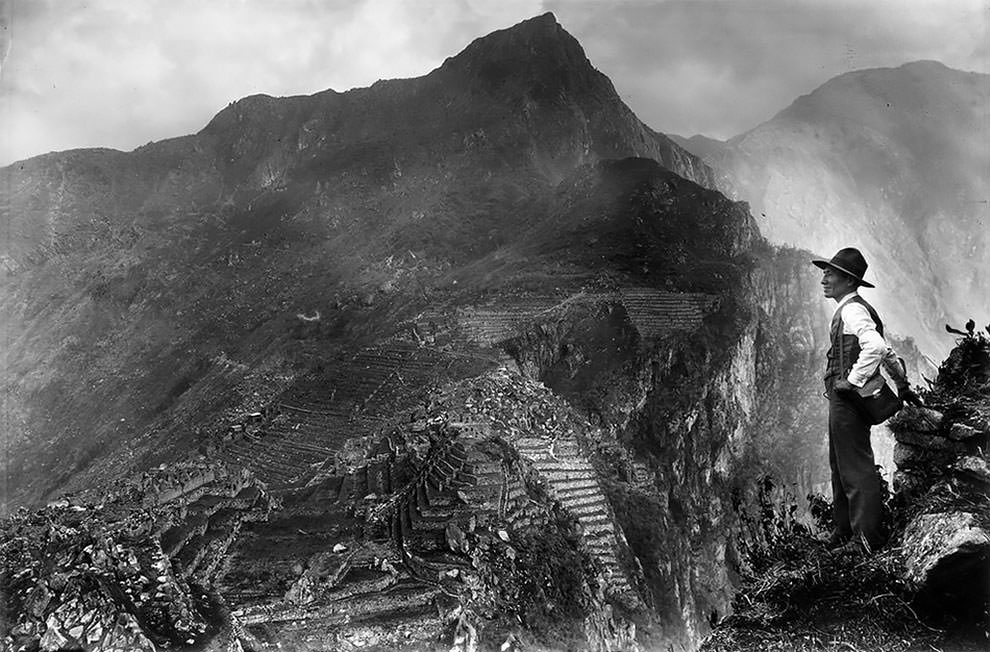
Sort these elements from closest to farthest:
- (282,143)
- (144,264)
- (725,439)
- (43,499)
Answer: (43,499)
(725,439)
(144,264)
(282,143)

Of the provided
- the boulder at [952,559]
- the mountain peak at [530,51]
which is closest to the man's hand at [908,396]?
the boulder at [952,559]

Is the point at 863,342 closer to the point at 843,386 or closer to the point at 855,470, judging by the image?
the point at 843,386

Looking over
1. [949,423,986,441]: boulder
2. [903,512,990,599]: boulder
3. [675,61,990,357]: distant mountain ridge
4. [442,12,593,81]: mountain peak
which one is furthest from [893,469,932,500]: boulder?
[675,61,990,357]: distant mountain ridge

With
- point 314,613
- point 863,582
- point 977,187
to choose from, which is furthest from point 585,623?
point 977,187

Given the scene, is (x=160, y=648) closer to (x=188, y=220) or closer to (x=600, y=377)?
(x=600, y=377)

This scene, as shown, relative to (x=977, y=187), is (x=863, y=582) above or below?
below

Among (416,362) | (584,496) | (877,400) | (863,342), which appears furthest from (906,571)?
(416,362)

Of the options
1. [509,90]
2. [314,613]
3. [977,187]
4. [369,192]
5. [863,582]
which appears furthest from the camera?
[977,187]
